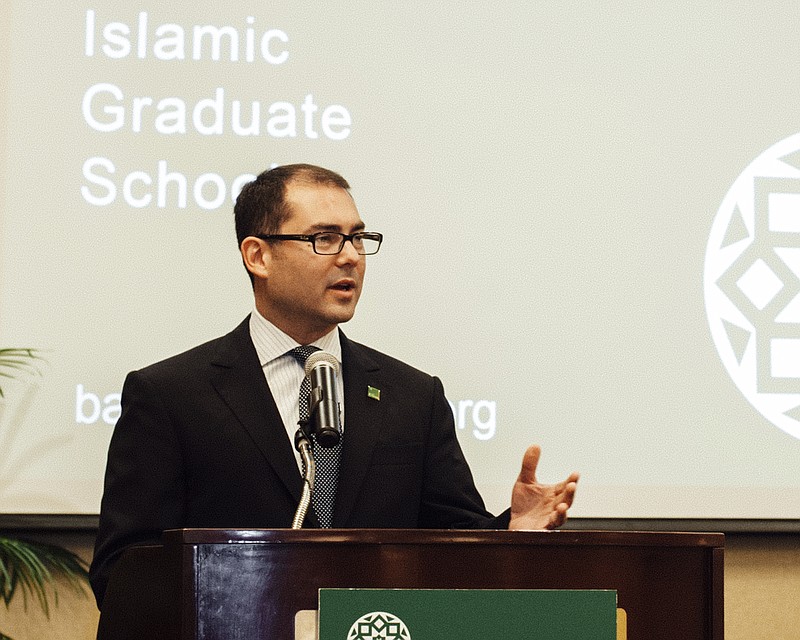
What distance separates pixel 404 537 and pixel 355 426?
0.78m

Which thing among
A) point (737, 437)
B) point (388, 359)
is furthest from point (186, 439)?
point (737, 437)

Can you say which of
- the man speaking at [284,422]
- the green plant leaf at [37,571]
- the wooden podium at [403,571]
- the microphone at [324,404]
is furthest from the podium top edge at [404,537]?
the green plant leaf at [37,571]

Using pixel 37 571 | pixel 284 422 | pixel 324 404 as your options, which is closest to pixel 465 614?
pixel 324 404

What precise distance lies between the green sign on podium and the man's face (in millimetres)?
934

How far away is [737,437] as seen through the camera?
3.47 metres

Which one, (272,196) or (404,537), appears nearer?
(404,537)

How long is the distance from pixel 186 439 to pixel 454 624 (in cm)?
90

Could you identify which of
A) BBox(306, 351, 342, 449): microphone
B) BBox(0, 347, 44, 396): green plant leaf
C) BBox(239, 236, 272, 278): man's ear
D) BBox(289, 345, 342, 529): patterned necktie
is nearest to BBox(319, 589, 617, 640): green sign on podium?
BBox(306, 351, 342, 449): microphone

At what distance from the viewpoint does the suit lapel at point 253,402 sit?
236 centimetres

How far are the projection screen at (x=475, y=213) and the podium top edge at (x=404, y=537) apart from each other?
1646mm

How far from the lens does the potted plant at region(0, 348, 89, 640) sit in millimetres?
3082

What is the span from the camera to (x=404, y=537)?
1683 mm

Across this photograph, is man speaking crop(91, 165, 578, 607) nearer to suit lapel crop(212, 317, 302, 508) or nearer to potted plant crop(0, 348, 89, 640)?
suit lapel crop(212, 317, 302, 508)

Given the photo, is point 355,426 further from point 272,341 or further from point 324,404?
point 324,404
